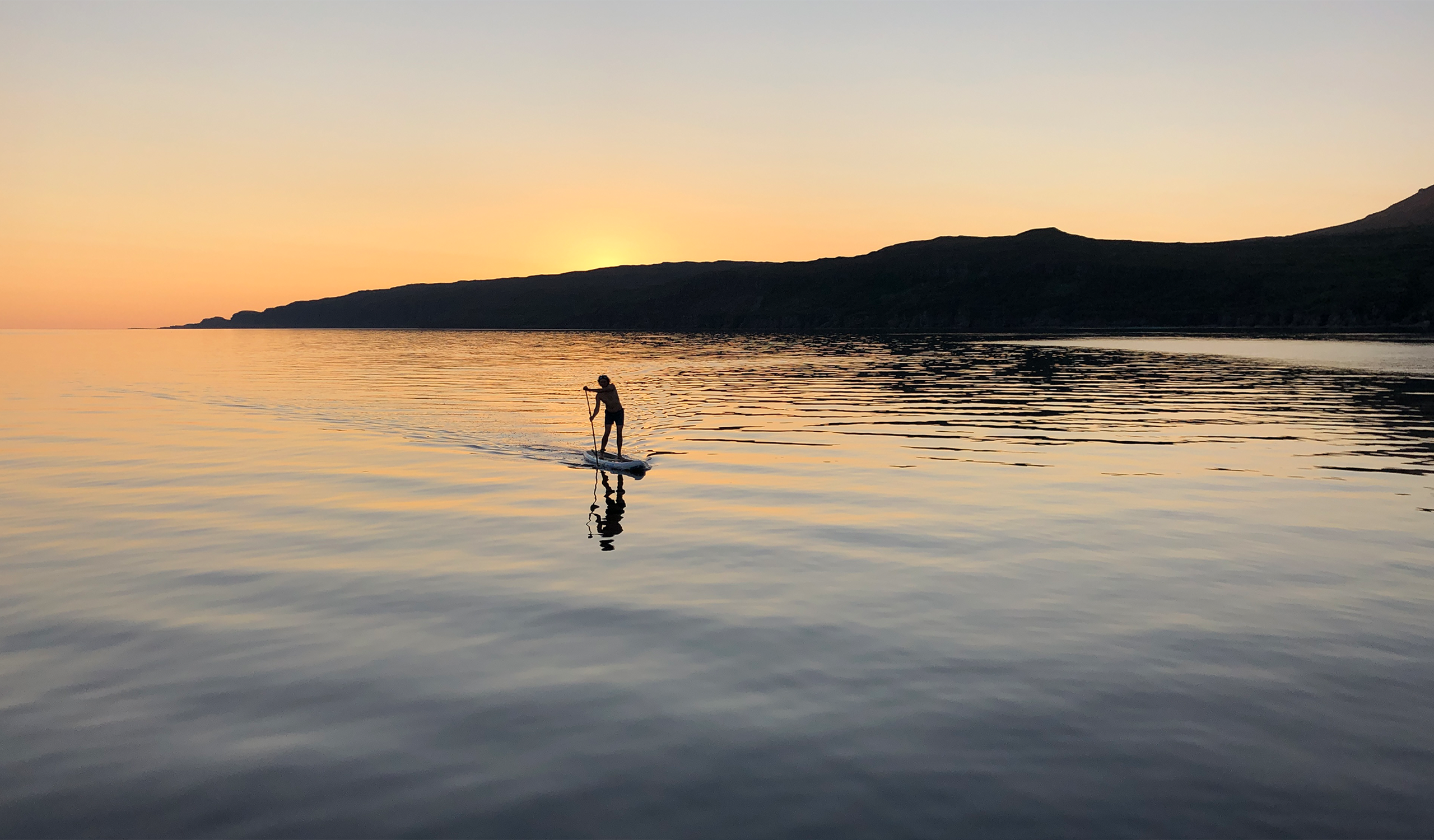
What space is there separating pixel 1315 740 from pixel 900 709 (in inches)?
138

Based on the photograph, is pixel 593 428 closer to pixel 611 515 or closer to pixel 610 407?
pixel 610 407

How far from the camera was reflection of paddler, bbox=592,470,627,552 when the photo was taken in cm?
1658

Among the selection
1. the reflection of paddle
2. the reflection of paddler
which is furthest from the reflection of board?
the reflection of paddler

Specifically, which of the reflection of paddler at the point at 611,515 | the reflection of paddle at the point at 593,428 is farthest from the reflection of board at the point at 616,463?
the reflection of paddler at the point at 611,515

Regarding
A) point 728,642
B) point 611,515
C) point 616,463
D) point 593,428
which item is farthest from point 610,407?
point 728,642

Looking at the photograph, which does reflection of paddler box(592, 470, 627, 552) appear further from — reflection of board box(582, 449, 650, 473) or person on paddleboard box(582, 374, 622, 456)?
person on paddleboard box(582, 374, 622, 456)

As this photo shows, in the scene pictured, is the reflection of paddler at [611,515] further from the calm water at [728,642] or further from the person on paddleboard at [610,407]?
the person on paddleboard at [610,407]

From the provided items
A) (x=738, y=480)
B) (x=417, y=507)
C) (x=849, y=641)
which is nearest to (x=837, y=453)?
(x=738, y=480)

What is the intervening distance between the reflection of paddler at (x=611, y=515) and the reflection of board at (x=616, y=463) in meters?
0.61

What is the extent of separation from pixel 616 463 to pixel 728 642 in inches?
572

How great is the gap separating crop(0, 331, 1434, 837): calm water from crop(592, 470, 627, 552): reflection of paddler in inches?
6.2

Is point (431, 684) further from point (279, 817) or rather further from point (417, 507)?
point (417, 507)

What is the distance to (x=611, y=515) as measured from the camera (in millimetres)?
18828

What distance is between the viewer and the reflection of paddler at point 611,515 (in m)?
16.6
